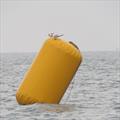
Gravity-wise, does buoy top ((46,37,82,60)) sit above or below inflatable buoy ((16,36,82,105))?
above

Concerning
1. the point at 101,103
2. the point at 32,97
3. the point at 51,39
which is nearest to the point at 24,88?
the point at 32,97

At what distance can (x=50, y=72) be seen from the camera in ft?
60.0

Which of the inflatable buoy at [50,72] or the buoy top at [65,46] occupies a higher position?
the buoy top at [65,46]

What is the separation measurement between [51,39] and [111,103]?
3.07 m

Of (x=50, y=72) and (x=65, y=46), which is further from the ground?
(x=65, y=46)

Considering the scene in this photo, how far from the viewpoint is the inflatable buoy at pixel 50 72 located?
18.3 metres

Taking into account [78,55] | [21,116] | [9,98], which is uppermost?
[78,55]

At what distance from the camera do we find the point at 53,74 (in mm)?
→ 18312

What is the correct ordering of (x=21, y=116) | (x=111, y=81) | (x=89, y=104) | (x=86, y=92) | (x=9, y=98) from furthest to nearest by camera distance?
(x=111, y=81) < (x=86, y=92) < (x=9, y=98) < (x=89, y=104) < (x=21, y=116)

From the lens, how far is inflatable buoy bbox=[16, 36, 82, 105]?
18.3 metres

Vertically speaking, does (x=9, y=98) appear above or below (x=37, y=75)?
below

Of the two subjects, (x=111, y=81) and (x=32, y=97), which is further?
(x=111, y=81)

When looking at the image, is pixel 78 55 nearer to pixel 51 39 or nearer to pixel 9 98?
pixel 51 39

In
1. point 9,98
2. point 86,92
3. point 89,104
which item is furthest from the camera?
point 86,92
